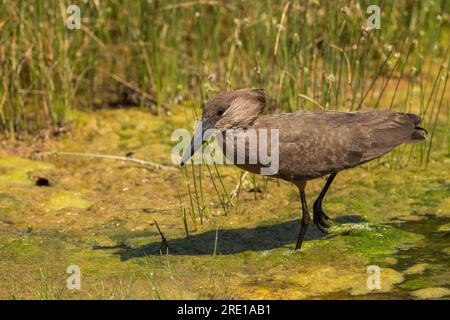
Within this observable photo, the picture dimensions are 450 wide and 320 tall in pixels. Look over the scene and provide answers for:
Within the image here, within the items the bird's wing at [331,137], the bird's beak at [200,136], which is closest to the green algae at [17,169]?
the bird's beak at [200,136]

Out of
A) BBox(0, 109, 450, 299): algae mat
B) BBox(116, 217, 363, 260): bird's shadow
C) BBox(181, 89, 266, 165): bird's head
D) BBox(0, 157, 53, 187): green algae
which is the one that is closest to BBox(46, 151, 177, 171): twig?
BBox(0, 109, 450, 299): algae mat

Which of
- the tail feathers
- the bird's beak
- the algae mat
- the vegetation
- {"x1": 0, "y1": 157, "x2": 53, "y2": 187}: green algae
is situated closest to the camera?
the algae mat

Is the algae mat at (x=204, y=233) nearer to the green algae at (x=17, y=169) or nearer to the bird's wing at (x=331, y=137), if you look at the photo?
the green algae at (x=17, y=169)

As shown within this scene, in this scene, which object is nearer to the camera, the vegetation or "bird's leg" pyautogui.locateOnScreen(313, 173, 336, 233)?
the vegetation

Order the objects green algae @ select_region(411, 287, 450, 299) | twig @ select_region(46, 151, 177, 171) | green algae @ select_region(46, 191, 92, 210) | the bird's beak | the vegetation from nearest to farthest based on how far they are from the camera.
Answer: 1. green algae @ select_region(411, 287, 450, 299)
2. the vegetation
3. the bird's beak
4. green algae @ select_region(46, 191, 92, 210)
5. twig @ select_region(46, 151, 177, 171)

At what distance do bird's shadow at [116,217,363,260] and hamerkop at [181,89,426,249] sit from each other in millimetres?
330

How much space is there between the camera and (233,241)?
600 centimetres

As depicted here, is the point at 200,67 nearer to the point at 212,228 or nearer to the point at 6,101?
the point at 6,101

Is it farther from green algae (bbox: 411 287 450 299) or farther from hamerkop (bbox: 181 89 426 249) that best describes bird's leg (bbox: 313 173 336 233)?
green algae (bbox: 411 287 450 299)

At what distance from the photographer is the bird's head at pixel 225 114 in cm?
563

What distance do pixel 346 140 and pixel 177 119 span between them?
2875 mm

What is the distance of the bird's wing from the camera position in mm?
5629

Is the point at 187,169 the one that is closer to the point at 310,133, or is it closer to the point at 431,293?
the point at 310,133
